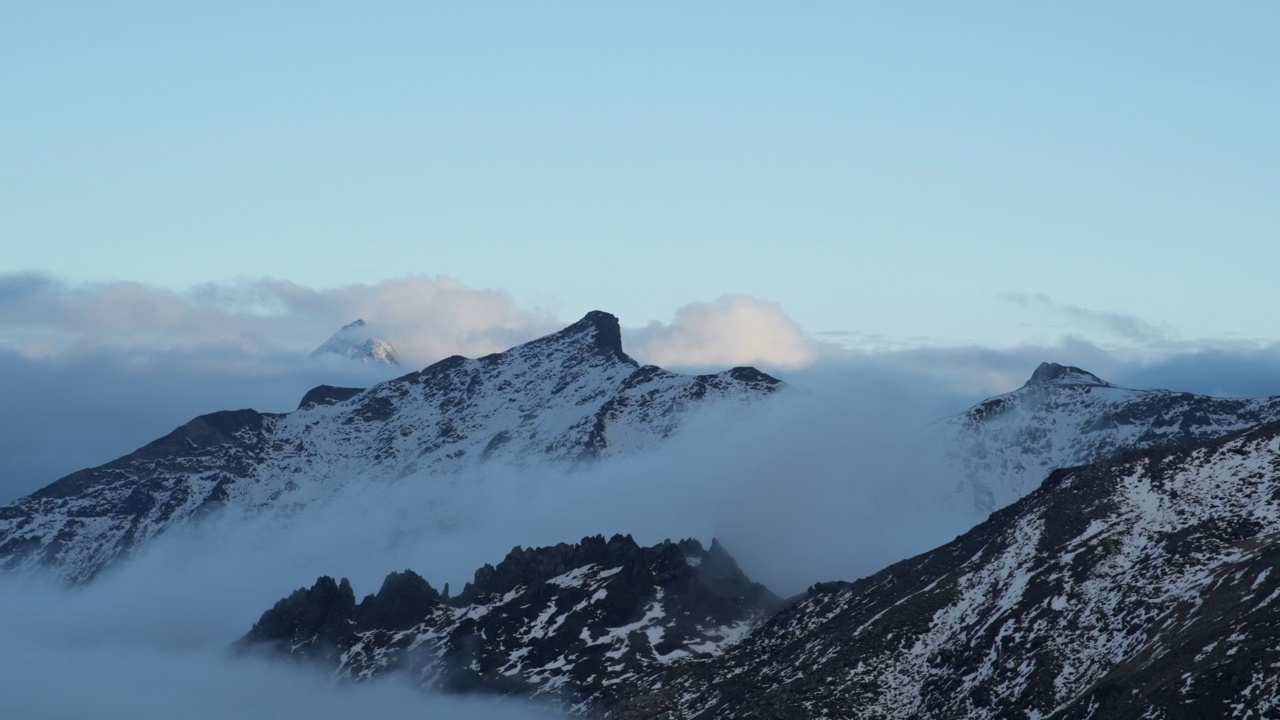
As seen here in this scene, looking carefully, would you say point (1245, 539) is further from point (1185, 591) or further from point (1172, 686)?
point (1172, 686)

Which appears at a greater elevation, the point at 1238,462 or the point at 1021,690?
the point at 1238,462

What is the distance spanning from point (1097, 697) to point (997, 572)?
44457 millimetres

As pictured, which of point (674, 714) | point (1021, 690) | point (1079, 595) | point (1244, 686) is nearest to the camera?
point (1244, 686)

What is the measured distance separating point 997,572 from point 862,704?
86.3 ft

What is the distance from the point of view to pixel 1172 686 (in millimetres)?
136625

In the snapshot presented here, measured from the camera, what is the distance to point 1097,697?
473 ft

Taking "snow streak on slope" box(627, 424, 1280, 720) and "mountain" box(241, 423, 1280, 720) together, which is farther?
"snow streak on slope" box(627, 424, 1280, 720)

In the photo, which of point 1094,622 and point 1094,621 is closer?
point 1094,622

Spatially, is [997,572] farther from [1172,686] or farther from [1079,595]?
[1172,686]

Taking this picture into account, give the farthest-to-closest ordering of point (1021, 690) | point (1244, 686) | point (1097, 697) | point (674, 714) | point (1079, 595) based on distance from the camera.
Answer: point (674, 714)
point (1079, 595)
point (1021, 690)
point (1097, 697)
point (1244, 686)

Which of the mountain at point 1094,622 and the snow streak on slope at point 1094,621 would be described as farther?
the snow streak on slope at point 1094,621

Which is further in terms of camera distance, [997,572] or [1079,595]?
[997,572]

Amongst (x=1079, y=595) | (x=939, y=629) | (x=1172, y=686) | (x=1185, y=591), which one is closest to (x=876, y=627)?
(x=939, y=629)

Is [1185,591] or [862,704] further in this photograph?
[862,704]
